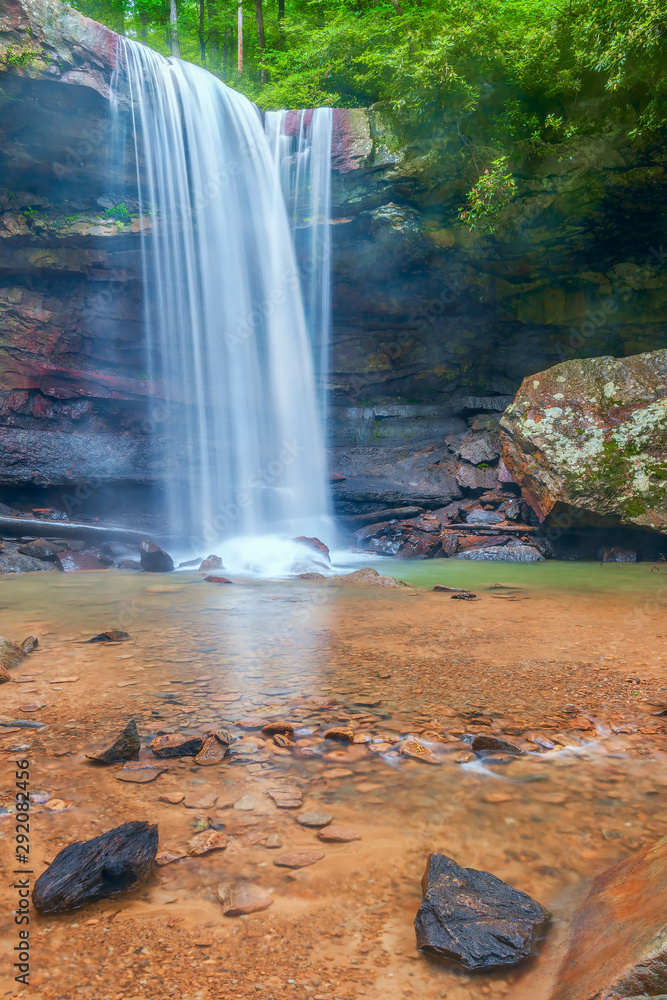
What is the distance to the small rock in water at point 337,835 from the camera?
1.72 meters

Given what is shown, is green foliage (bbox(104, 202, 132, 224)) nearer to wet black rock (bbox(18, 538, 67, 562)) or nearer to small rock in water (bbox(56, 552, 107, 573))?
wet black rock (bbox(18, 538, 67, 562))

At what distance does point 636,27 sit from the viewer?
8.34m

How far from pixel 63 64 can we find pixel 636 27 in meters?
9.31

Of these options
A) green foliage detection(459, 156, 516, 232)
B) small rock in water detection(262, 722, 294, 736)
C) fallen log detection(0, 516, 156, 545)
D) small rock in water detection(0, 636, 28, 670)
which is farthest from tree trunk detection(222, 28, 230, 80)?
small rock in water detection(262, 722, 294, 736)

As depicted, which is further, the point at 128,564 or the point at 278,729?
the point at 128,564

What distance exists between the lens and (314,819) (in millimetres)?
1825

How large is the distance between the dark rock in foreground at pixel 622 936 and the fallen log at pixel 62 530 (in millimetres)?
10210

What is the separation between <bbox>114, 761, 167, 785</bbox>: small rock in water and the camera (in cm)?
206

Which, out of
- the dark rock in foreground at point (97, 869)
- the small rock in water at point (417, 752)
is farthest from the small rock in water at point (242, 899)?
the small rock in water at point (417, 752)

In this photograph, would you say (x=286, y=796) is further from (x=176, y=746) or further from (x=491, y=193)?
(x=491, y=193)

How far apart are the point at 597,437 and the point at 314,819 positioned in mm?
Answer: 9474

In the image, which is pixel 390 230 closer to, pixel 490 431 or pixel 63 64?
pixel 490 431

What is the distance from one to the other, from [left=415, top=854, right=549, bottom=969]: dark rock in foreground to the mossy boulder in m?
9.02

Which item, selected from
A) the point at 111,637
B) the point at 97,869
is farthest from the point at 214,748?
the point at 111,637
